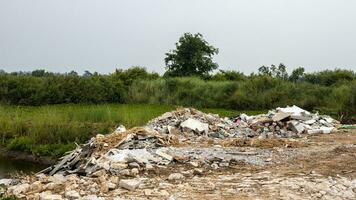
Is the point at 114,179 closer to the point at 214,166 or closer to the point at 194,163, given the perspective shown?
the point at 194,163

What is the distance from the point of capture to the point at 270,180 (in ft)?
23.1

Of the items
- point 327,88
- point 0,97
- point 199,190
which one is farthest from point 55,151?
point 327,88

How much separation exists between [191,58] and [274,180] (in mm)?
23575

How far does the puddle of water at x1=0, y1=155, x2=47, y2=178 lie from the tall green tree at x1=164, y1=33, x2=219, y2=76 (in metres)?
17.2

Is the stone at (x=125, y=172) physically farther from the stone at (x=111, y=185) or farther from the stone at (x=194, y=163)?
the stone at (x=194, y=163)

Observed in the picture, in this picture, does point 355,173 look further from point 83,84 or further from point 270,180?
point 83,84

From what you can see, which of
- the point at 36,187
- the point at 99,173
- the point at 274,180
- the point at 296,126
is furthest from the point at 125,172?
the point at 296,126

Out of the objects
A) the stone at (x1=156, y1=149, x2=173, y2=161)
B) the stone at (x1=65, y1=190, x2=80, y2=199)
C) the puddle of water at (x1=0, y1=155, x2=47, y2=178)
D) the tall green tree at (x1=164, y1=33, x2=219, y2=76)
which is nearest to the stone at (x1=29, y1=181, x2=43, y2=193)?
the stone at (x1=65, y1=190, x2=80, y2=199)

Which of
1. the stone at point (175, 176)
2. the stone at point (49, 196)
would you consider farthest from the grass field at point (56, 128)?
the stone at point (49, 196)

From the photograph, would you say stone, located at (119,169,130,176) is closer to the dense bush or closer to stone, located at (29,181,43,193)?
stone, located at (29,181,43,193)

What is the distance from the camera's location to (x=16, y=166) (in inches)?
529

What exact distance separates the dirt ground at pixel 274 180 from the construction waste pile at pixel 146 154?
0.20 meters

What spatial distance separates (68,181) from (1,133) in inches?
365

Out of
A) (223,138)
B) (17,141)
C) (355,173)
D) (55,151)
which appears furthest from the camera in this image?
(17,141)
